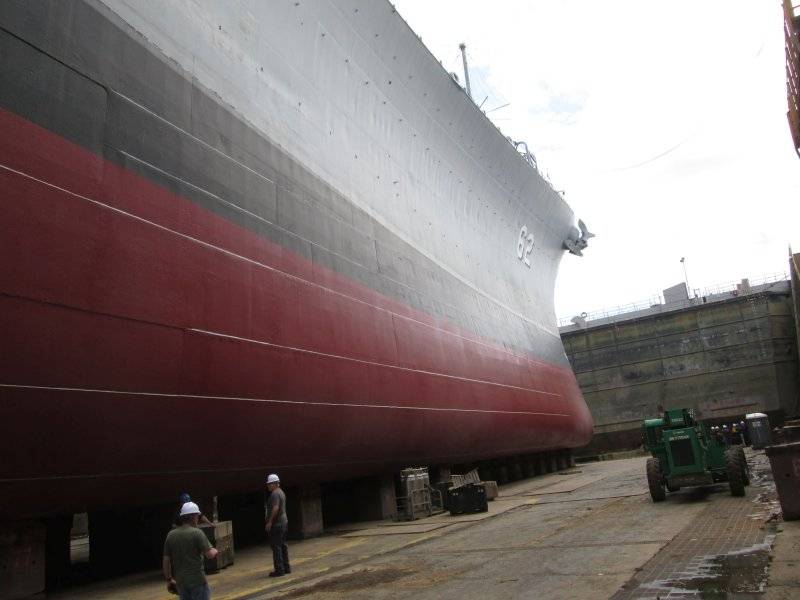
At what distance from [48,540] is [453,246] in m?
13.1

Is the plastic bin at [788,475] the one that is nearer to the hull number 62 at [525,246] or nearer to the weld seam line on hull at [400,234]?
the weld seam line on hull at [400,234]

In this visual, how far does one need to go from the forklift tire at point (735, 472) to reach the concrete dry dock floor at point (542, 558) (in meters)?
0.40

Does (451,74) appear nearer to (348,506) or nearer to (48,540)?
(348,506)

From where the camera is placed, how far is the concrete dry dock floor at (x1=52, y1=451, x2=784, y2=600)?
5945 mm

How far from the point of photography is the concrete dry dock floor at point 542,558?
5945mm

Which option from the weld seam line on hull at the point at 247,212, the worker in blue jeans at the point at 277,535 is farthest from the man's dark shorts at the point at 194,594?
the weld seam line on hull at the point at 247,212

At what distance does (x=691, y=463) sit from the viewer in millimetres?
11820

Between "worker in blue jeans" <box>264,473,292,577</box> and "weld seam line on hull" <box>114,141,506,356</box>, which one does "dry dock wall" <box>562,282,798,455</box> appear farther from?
"worker in blue jeans" <box>264,473,292,577</box>

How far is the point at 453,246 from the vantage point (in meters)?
19.3

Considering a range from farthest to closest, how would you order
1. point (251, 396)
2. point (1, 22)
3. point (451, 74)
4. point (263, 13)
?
1. point (451, 74)
2. point (263, 13)
3. point (251, 396)
4. point (1, 22)

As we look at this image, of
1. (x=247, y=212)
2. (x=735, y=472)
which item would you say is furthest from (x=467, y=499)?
(x=247, y=212)

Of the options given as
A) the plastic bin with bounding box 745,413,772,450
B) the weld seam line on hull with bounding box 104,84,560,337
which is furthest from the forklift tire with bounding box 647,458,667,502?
the plastic bin with bounding box 745,413,772,450

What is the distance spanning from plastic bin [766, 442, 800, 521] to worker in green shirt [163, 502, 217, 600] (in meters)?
7.11

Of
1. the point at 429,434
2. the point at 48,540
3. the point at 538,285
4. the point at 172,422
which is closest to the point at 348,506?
the point at 429,434
